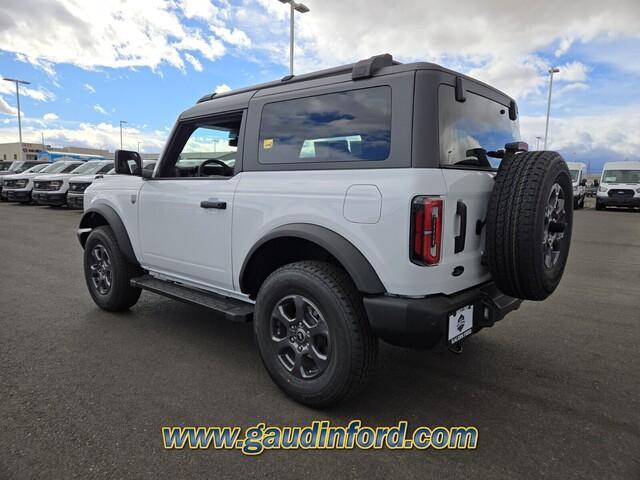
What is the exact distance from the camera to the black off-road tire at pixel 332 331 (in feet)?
8.03

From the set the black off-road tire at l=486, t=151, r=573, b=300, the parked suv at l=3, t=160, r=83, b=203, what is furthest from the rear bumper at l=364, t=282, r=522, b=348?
the parked suv at l=3, t=160, r=83, b=203

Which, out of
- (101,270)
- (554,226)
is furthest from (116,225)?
(554,226)

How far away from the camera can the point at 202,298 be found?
A: 349 centimetres

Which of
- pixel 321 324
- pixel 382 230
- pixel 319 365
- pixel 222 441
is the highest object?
pixel 382 230

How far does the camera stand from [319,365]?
264cm

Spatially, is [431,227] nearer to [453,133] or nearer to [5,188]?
[453,133]

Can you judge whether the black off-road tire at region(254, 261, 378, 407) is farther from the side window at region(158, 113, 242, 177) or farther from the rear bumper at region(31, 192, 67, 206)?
the rear bumper at region(31, 192, 67, 206)

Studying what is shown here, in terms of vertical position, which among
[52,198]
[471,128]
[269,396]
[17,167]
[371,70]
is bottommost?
[269,396]

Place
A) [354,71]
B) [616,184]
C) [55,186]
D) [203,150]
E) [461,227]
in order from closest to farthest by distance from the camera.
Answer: [461,227] < [354,71] < [203,150] < [55,186] < [616,184]

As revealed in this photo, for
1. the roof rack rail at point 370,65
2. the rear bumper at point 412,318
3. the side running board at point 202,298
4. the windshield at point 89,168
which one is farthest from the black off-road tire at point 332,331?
the windshield at point 89,168

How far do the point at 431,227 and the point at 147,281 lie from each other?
2761mm

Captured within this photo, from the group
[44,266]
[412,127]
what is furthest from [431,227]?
[44,266]

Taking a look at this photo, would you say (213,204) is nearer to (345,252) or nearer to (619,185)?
(345,252)

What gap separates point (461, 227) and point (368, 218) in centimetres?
55
